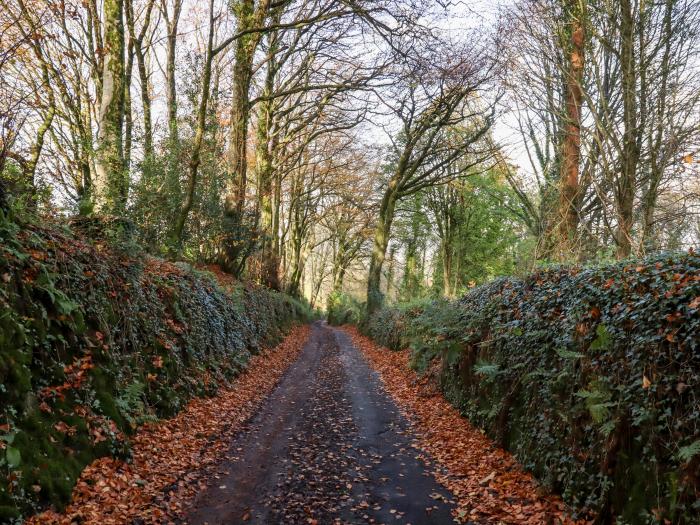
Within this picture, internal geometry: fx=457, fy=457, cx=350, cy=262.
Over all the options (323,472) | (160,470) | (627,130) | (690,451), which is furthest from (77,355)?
(627,130)

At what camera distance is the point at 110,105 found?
10.8 m

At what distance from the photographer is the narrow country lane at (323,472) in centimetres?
506

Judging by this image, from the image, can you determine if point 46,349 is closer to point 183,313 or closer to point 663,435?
point 183,313

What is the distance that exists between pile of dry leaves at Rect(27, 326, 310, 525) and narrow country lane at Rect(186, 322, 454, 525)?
0.27 m

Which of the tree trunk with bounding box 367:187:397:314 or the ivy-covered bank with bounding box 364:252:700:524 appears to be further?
the tree trunk with bounding box 367:187:397:314

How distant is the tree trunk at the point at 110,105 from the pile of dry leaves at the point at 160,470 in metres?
5.62

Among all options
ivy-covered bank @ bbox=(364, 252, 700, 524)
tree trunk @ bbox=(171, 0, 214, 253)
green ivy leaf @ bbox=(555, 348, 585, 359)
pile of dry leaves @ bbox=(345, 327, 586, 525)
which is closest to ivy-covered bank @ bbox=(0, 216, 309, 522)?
tree trunk @ bbox=(171, 0, 214, 253)

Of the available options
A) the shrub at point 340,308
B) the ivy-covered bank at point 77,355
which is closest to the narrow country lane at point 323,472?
the ivy-covered bank at point 77,355

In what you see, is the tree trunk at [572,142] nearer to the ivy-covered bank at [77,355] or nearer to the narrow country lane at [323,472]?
the narrow country lane at [323,472]

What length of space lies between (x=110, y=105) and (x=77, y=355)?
23.9 feet

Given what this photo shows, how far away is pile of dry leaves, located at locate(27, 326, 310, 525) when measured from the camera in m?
4.59

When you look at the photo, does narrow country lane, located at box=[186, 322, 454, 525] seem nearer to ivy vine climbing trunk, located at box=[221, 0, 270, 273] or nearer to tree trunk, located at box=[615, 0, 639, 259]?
tree trunk, located at box=[615, 0, 639, 259]

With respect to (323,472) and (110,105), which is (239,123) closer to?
(110,105)

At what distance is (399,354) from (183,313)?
879cm
